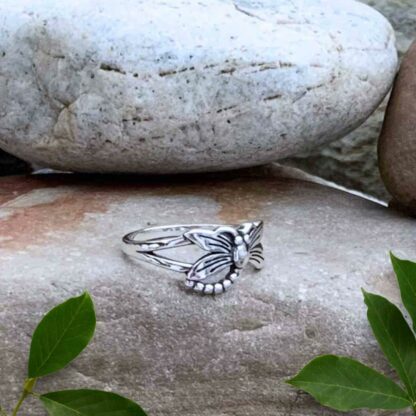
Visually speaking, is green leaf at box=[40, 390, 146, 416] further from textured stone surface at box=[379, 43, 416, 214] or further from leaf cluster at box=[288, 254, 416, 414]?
textured stone surface at box=[379, 43, 416, 214]

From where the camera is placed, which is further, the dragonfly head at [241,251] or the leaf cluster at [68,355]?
the dragonfly head at [241,251]

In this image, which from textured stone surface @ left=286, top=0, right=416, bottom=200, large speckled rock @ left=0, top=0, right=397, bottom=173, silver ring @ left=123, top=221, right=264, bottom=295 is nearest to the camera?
silver ring @ left=123, top=221, right=264, bottom=295

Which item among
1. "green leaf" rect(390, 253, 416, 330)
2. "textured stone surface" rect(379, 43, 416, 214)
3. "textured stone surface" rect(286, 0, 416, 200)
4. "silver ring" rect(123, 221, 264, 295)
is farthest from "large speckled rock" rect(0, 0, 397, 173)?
"textured stone surface" rect(286, 0, 416, 200)

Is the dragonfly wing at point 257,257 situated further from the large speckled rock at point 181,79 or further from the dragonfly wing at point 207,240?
the large speckled rock at point 181,79

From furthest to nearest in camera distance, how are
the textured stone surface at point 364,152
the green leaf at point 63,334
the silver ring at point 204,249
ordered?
the textured stone surface at point 364,152
the silver ring at point 204,249
the green leaf at point 63,334

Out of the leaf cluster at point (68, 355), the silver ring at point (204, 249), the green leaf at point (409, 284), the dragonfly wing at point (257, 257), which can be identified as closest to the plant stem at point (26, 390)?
the leaf cluster at point (68, 355)

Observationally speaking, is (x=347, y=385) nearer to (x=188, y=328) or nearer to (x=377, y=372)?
(x=377, y=372)
